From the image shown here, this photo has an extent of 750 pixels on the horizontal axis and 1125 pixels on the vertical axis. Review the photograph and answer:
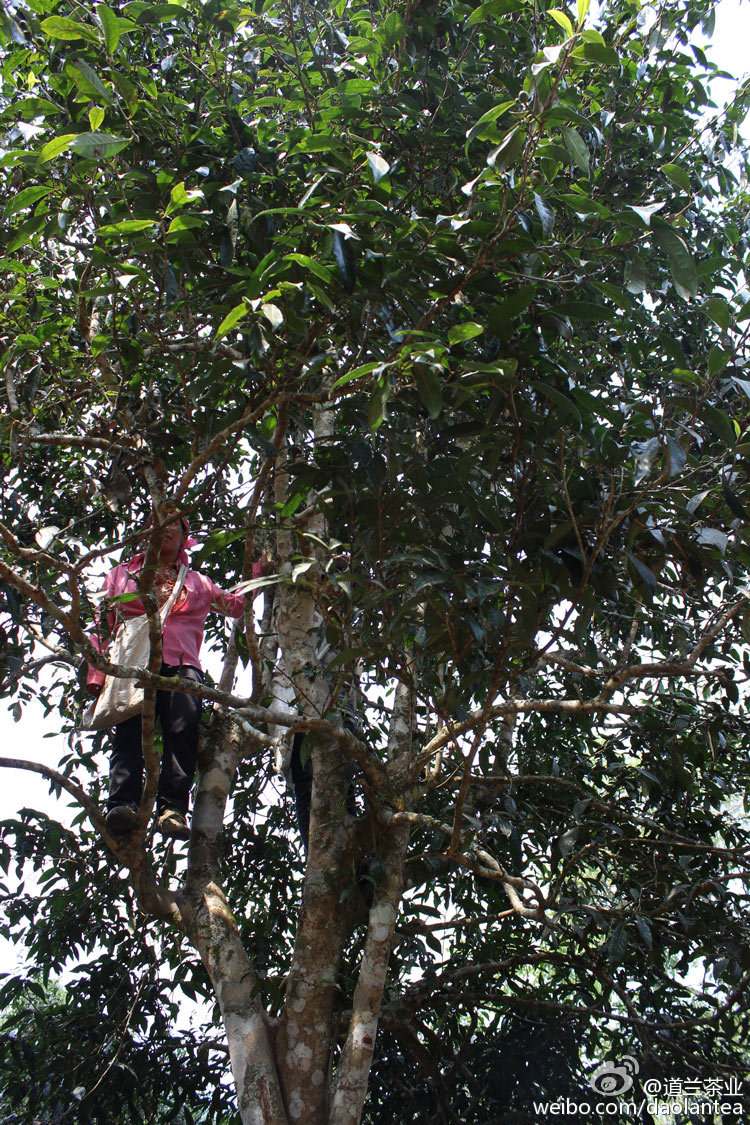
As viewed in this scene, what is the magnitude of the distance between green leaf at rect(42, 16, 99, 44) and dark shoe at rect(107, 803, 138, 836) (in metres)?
2.32

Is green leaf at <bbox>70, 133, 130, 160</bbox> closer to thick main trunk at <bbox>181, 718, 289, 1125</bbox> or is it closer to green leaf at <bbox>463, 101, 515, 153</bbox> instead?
green leaf at <bbox>463, 101, 515, 153</bbox>

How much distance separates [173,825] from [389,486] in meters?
1.65

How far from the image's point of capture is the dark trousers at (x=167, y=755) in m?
3.28

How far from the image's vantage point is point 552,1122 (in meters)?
3.16

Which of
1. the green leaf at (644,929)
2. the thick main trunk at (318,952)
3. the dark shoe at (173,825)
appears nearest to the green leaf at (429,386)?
the thick main trunk at (318,952)

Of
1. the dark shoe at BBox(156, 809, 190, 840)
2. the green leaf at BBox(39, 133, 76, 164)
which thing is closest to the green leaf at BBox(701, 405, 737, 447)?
the green leaf at BBox(39, 133, 76, 164)

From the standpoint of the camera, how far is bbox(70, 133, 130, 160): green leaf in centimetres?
187

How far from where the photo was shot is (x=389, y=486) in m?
2.54

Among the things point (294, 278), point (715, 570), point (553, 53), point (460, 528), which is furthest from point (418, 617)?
point (553, 53)

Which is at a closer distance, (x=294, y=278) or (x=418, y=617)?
(x=294, y=278)

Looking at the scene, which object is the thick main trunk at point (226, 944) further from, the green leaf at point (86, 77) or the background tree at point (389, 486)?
the green leaf at point (86, 77)

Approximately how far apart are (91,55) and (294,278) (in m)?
0.84

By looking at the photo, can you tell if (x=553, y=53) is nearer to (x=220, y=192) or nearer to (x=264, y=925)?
(x=220, y=192)

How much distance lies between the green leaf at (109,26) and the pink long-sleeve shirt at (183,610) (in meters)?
1.90
